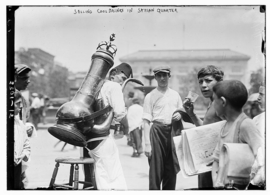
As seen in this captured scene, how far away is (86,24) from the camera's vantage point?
4195mm

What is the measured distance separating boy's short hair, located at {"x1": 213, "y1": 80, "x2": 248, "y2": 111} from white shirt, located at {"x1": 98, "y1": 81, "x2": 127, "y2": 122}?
45.7 inches

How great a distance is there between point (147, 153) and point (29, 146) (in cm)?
147

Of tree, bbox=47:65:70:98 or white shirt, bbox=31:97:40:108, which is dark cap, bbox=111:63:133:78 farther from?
white shirt, bbox=31:97:40:108

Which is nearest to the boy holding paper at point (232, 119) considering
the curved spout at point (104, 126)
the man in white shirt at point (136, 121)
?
the man in white shirt at point (136, 121)

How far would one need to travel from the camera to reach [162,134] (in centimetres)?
423

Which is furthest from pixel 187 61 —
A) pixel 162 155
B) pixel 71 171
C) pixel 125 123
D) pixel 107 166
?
pixel 71 171

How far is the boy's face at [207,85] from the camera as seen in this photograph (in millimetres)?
4090

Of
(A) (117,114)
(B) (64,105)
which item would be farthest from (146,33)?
(B) (64,105)

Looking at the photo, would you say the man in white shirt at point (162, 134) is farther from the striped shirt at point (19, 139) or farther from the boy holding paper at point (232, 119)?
the striped shirt at point (19, 139)

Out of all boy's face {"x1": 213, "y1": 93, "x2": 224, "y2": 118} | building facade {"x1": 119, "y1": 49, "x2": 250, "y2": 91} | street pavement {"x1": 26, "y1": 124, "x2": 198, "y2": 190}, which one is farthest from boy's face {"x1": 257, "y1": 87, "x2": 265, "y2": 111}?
street pavement {"x1": 26, "y1": 124, "x2": 198, "y2": 190}

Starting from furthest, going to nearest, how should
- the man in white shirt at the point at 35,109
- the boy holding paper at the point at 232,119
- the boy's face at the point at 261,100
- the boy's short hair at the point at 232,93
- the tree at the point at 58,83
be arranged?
the man in white shirt at the point at 35,109
the tree at the point at 58,83
the boy's face at the point at 261,100
the boy's short hair at the point at 232,93
the boy holding paper at the point at 232,119

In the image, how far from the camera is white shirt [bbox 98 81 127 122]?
420 cm

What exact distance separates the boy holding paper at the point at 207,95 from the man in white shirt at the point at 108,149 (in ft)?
2.79

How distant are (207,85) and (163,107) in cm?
60
